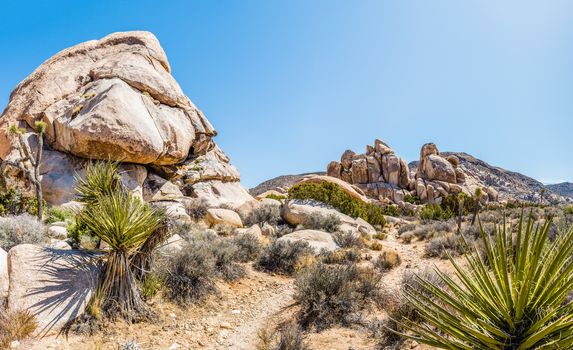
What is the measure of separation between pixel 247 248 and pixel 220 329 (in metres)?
3.65

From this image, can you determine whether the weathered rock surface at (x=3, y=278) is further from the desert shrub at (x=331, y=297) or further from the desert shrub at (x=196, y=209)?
the desert shrub at (x=196, y=209)

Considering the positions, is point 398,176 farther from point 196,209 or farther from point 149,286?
point 149,286

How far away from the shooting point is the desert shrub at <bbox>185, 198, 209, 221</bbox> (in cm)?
1485

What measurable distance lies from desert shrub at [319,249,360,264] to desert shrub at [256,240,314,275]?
20.6 inches

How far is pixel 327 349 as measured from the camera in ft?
13.1

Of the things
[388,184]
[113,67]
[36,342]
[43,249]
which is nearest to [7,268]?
[43,249]

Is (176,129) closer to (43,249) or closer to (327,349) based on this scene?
(43,249)

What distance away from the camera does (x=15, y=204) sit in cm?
1191

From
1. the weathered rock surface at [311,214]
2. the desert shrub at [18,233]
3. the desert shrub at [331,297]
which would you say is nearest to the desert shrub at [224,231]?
the weathered rock surface at [311,214]

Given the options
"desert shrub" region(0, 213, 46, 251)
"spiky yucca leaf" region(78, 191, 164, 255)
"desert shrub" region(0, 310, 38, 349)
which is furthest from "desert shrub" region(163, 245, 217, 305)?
"desert shrub" region(0, 213, 46, 251)

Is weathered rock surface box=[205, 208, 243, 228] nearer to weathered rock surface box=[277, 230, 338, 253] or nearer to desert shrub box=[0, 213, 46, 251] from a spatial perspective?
weathered rock surface box=[277, 230, 338, 253]

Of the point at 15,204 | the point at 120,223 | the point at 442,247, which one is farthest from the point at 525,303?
the point at 15,204

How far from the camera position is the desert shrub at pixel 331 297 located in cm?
475

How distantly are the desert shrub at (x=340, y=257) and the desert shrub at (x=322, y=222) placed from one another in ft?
12.6
